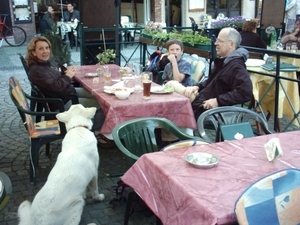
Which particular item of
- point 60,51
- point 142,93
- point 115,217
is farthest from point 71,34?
point 115,217

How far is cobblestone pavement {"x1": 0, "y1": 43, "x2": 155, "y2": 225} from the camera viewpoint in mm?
3170

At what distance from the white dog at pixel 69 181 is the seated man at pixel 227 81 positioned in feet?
4.68

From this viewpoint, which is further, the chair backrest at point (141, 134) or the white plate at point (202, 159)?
the chair backrest at point (141, 134)

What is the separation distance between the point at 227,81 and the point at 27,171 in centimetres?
231

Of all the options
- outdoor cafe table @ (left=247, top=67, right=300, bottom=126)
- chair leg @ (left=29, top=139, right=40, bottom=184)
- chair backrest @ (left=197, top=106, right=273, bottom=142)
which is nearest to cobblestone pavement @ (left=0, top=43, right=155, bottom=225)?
chair leg @ (left=29, top=139, right=40, bottom=184)

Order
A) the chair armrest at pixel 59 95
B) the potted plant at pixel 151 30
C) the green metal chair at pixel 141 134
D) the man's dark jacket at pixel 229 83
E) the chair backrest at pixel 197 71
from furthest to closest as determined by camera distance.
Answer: the potted plant at pixel 151 30
the chair backrest at pixel 197 71
the chair armrest at pixel 59 95
the man's dark jacket at pixel 229 83
the green metal chair at pixel 141 134

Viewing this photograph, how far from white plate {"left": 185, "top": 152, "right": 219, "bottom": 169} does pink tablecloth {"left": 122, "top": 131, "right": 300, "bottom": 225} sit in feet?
0.08

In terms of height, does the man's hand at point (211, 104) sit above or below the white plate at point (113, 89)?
below

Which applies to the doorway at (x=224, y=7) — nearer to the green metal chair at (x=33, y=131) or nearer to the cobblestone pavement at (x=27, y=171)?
the cobblestone pavement at (x=27, y=171)

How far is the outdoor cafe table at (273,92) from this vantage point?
16.6ft

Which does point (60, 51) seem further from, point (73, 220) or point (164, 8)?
point (164, 8)

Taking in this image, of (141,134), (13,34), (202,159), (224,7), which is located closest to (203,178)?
(202,159)

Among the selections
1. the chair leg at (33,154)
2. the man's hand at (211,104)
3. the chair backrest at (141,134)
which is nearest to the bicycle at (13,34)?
the chair leg at (33,154)

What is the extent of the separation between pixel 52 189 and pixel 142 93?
1.63 metres
